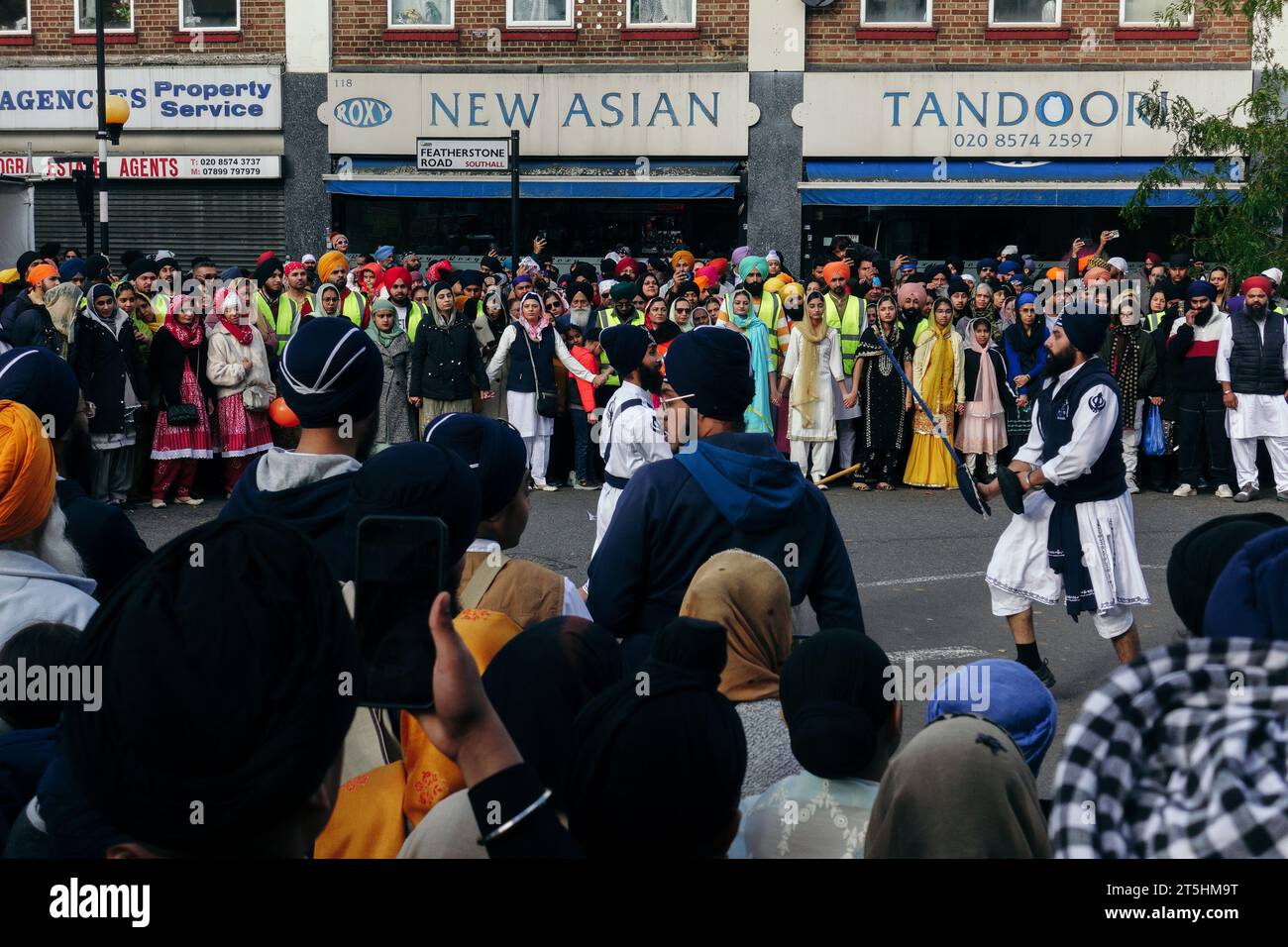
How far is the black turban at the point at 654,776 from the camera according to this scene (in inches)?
89.0

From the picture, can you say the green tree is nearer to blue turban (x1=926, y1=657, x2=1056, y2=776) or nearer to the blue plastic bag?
the blue plastic bag

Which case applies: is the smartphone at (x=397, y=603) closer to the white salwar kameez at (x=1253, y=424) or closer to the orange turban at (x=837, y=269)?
the white salwar kameez at (x=1253, y=424)

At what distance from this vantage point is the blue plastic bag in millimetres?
14906

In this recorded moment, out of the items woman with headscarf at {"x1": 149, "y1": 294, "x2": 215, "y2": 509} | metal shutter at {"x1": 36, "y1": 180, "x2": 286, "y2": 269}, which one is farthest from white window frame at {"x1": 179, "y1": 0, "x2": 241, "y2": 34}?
woman with headscarf at {"x1": 149, "y1": 294, "x2": 215, "y2": 509}

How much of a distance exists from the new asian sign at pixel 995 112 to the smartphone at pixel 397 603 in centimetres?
2175

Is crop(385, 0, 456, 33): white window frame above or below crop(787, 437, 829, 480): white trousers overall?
above

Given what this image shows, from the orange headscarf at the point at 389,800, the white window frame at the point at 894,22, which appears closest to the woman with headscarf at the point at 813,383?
the white window frame at the point at 894,22

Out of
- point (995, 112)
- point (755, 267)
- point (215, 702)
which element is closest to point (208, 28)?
point (755, 267)

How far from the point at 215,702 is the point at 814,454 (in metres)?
13.6

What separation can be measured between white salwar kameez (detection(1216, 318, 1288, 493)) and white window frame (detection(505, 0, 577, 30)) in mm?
12154
